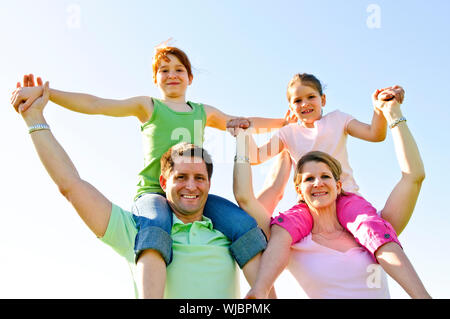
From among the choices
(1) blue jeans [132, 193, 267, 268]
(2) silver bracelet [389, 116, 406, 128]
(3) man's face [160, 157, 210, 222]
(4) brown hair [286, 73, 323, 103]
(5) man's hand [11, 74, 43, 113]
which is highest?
(4) brown hair [286, 73, 323, 103]

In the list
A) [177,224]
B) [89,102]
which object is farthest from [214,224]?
[89,102]

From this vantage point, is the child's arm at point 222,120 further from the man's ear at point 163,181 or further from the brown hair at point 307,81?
the man's ear at point 163,181

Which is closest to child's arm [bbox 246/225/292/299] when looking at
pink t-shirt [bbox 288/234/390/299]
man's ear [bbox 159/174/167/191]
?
pink t-shirt [bbox 288/234/390/299]

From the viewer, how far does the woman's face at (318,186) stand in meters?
4.41

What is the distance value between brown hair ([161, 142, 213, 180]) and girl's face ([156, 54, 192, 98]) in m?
1.15

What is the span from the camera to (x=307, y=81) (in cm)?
548

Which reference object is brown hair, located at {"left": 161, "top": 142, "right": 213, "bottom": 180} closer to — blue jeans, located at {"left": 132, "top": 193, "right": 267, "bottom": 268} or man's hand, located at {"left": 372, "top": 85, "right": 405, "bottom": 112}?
blue jeans, located at {"left": 132, "top": 193, "right": 267, "bottom": 268}

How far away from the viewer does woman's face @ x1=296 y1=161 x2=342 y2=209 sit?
4.41 meters

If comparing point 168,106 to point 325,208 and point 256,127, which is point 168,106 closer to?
point 256,127

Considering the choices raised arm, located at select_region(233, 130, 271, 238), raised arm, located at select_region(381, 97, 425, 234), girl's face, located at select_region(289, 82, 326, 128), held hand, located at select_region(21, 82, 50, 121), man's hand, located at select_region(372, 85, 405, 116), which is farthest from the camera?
girl's face, located at select_region(289, 82, 326, 128)

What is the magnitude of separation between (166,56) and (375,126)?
237 cm

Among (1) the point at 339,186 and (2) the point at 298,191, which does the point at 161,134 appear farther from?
(1) the point at 339,186

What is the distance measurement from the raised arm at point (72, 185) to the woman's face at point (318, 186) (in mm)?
1730
